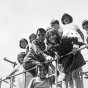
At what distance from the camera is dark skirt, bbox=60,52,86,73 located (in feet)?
15.4

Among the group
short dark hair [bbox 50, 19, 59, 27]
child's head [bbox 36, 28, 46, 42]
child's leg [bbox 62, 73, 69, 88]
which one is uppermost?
short dark hair [bbox 50, 19, 59, 27]

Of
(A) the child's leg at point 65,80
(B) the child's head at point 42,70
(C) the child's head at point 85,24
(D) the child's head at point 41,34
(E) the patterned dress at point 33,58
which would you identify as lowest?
(A) the child's leg at point 65,80

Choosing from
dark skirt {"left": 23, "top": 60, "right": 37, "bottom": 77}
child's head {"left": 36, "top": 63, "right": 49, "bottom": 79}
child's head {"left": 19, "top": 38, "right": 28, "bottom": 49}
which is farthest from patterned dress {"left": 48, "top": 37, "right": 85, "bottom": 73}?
child's head {"left": 19, "top": 38, "right": 28, "bottom": 49}

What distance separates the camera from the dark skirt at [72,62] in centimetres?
470

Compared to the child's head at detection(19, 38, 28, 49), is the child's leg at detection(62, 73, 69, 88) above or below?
below

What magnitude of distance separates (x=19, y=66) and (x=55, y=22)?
2054 mm

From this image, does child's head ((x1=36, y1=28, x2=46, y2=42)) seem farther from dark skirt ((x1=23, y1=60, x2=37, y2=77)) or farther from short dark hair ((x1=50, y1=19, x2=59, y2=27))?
dark skirt ((x1=23, y1=60, x2=37, y2=77))

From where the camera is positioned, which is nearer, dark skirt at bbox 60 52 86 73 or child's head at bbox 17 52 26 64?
dark skirt at bbox 60 52 86 73

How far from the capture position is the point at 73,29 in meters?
5.38

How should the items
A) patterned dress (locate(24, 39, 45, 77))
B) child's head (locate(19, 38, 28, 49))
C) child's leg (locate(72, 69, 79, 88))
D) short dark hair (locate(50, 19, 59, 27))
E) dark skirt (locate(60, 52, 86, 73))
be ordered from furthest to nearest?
child's head (locate(19, 38, 28, 49)) < patterned dress (locate(24, 39, 45, 77)) < short dark hair (locate(50, 19, 59, 27)) < dark skirt (locate(60, 52, 86, 73)) < child's leg (locate(72, 69, 79, 88))

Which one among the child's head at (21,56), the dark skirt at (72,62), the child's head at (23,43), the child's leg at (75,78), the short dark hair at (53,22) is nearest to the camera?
the child's leg at (75,78)

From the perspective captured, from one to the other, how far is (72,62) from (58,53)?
0.33 meters

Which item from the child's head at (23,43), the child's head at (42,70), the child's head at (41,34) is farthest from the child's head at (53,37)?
the child's head at (23,43)

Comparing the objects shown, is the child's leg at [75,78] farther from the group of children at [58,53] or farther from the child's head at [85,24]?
the child's head at [85,24]
